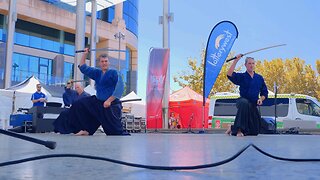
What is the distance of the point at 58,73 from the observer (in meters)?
31.9

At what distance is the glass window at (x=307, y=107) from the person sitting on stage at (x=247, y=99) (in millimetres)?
9346

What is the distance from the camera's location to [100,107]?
661 centimetres

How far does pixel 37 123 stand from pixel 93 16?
12478 millimetres

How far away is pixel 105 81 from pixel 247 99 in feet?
8.20

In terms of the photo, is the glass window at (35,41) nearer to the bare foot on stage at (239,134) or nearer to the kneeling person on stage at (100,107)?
the kneeling person on stage at (100,107)

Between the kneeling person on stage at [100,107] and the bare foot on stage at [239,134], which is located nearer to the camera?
the kneeling person on stage at [100,107]

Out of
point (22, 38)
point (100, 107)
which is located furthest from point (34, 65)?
point (100, 107)

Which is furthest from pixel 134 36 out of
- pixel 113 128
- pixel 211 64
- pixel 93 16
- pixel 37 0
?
pixel 113 128

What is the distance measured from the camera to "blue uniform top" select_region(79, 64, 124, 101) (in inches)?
254

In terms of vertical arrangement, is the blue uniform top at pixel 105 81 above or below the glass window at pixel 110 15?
below

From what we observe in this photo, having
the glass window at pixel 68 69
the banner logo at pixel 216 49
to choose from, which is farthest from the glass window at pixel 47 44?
the banner logo at pixel 216 49

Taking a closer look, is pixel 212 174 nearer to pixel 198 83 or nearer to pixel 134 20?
pixel 198 83

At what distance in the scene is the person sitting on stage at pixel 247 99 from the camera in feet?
23.1

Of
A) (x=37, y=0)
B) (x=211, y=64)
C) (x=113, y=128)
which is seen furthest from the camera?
(x=37, y=0)
